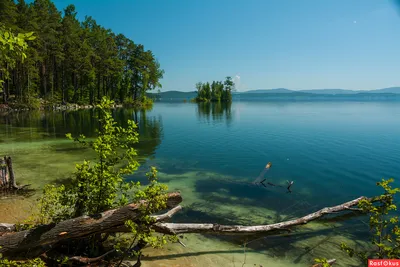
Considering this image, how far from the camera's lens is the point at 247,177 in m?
14.3

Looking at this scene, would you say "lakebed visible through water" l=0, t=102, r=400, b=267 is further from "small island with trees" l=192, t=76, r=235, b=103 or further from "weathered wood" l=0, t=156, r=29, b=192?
"small island with trees" l=192, t=76, r=235, b=103

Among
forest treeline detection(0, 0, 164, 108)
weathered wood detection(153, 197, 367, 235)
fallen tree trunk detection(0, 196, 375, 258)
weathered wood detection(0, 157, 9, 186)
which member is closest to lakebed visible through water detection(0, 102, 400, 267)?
weathered wood detection(153, 197, 367, 235)

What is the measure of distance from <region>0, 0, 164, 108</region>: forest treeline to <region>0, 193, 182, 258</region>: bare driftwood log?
38.7 meters

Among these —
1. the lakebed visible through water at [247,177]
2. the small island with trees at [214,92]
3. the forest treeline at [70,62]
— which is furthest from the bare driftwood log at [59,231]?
the small island with trees at [214,92]

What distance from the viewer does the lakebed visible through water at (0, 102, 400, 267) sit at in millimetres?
7238

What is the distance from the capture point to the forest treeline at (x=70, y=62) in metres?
52.1

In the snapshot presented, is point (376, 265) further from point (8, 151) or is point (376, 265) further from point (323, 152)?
point (8, 151)

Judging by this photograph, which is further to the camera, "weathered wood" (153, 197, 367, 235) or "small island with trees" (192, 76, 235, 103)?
"small island with trees" (192, 76, 235, 103)

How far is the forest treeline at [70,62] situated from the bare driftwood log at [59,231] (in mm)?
38733

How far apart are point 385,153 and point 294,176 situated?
33.5 feet

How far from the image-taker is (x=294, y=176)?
1459 centimetres

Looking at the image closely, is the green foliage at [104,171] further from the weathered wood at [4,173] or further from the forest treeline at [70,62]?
the forest treeline at [70,62]

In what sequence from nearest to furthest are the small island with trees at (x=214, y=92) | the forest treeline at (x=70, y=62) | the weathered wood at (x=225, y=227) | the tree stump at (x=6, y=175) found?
the weathered wood at (x=225, y=227)
the tree stump at (x=6, y=175)
the forest treeline at (x=70, y=62)
the small island with trees at (x=214, y=92)

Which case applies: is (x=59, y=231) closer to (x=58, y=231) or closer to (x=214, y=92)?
(x=58, y=231)
